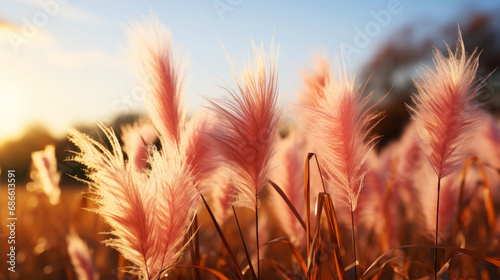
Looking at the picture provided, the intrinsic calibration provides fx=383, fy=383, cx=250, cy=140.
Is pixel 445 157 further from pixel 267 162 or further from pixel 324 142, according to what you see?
pixel 267 162

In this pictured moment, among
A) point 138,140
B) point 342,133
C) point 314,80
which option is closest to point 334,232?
point 342,133

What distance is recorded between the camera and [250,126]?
1.20 meters

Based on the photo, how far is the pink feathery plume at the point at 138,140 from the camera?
1.81 meters

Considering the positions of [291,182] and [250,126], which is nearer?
[250,126]

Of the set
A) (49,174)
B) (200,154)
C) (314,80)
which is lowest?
(200,154)

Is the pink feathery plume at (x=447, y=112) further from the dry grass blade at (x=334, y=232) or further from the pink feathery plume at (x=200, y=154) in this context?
the pink feathery plume at (x=200, y=154)

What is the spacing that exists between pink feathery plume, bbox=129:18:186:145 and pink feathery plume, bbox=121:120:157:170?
20cm

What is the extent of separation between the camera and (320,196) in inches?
48.6

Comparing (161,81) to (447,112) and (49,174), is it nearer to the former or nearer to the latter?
(447,112)

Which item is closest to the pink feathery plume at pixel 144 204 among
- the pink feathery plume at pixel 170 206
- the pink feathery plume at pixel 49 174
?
the pink feathery plume at pixel 170 206

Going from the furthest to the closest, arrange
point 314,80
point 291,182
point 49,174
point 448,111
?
point 49,174
point 291,182
point 314,80
point 448,111

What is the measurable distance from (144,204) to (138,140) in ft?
2.73

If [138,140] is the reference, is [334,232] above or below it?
below

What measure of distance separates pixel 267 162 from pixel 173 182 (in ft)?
1.05
